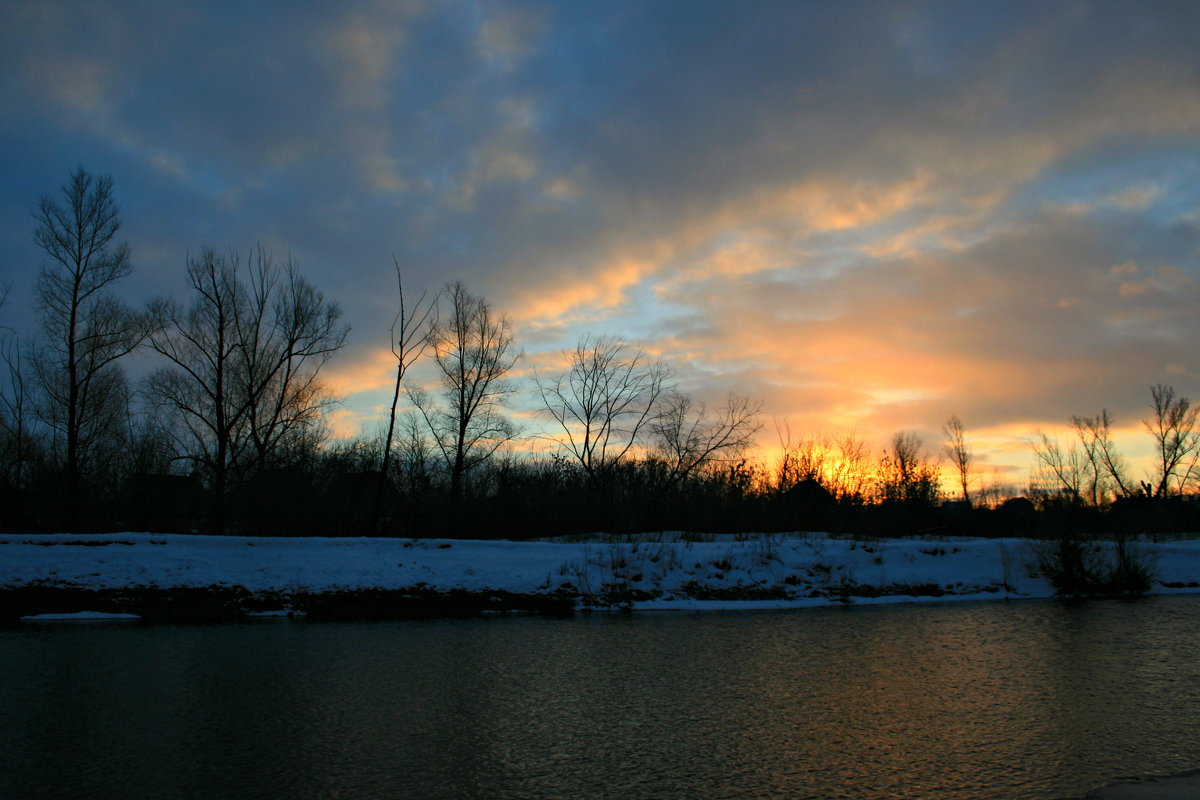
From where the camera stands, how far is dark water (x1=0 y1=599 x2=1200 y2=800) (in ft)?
17.3

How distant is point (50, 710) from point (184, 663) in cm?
279

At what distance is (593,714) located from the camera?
283 inches

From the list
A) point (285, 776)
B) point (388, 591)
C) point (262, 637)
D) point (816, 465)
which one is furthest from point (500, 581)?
point (816, 465)

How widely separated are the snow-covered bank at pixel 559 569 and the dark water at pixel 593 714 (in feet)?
14.0

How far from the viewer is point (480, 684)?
857 centimetres

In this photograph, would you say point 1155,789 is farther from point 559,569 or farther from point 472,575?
point 472,575

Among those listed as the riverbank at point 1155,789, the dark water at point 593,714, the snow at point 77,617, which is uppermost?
the riverbank at point 1155,789

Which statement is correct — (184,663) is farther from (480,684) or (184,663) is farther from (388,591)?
(388,591)

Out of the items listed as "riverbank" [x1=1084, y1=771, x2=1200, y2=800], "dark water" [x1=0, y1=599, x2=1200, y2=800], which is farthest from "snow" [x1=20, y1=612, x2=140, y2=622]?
"riverbank" [x1=1084, y1=771, x2=1200, y2=800]

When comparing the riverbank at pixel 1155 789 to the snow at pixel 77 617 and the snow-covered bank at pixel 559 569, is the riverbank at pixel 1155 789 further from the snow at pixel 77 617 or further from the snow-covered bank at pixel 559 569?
the snow at pixel 77 617

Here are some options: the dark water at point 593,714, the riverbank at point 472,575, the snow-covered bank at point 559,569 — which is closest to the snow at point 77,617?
the riverbank at point 472,575

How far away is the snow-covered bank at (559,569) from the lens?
16734 mm

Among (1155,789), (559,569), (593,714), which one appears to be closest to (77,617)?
(559,569)

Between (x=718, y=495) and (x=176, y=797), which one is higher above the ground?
(x=718, y=495)
